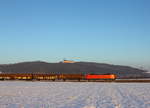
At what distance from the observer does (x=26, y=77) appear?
47.6 meters

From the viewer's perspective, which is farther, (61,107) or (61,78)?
(61,78)

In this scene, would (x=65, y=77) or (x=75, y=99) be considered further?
(x=65, y=77)

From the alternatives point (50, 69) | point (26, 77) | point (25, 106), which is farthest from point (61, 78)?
point (50, 69)

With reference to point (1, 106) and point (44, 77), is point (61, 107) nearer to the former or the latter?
point (1, 106)

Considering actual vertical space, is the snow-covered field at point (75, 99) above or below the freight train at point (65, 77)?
below

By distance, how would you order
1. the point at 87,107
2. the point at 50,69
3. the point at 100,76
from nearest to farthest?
the point at 87,107 < the point at 100,76 < the point at 50,69

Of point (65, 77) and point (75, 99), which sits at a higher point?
point (65, 77)

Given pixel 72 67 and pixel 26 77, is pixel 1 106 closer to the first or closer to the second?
pixel 26 77

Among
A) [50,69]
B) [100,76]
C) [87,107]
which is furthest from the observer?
[50,69]

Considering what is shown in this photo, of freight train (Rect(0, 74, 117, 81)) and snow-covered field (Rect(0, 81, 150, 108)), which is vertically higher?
freight train (Rect(0, 74, 117, 81))

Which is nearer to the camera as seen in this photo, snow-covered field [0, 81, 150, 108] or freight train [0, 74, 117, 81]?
snow-covered field [0, 81, 150, 108]

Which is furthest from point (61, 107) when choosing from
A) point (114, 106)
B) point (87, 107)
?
point (114, 106)

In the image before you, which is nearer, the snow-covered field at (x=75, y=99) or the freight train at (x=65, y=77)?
the snow-covered field at (x=75, y=99)

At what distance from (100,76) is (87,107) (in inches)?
1345
